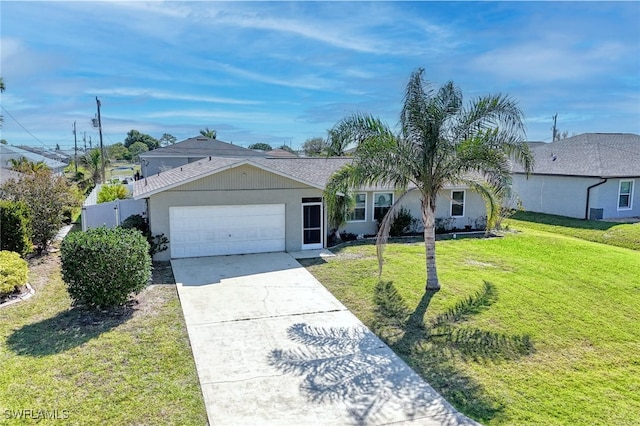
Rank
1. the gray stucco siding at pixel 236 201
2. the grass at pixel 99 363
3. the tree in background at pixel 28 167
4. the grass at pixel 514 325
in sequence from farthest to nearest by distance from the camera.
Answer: the tree in background at pixel 28 167
the gray stucco siding at pixel 236 201
the grass at pixel 514 325
the grass at pixel 99 363

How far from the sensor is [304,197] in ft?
54.2

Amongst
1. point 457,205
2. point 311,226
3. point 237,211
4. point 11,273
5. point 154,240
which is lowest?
point 11,273

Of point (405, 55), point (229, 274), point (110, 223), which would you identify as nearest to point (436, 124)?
point (229, 274)

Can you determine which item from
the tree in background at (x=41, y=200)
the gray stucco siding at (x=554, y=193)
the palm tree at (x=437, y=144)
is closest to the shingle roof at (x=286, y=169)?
the tree in background at (x=41, y=200)

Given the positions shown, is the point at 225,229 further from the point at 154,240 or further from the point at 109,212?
the point at 109,212

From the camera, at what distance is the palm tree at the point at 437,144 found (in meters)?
10.5

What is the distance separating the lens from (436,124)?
10508 millimetres

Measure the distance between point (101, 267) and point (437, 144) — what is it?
334 inches

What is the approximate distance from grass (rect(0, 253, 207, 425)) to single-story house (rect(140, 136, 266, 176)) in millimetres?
23988

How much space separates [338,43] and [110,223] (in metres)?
13.0

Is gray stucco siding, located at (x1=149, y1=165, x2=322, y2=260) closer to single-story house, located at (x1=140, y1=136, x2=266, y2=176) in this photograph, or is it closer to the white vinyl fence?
the white vinyl fence

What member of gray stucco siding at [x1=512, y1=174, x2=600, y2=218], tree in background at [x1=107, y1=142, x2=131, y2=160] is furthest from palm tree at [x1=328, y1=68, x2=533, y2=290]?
tree in background at [x1=107, y1=142, x2=131, y2=160]

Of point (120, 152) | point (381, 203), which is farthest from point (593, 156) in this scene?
point (120, 152)

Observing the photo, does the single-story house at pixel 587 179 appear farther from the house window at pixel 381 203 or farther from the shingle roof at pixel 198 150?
the shingle roof at pixel 198 150
